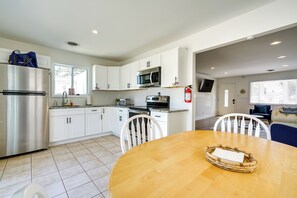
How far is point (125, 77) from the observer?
166 inches

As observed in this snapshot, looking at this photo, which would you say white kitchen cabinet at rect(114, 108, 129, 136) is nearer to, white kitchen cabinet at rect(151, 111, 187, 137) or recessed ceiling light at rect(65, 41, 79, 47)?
white kitchen cabinet at rect(151, 111, 187, 137)

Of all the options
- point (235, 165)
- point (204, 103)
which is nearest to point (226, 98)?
point (204, 103)

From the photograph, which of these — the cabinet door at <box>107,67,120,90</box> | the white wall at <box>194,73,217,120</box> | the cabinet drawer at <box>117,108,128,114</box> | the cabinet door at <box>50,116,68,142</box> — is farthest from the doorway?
the cabinet door at <box>50,116,68,142</box>

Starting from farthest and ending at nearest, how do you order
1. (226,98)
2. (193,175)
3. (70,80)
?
(226,98), (70,80), (193,175)

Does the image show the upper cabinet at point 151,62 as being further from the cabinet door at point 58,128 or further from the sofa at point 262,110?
the sofa at point 262,110

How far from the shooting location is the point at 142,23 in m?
2.41

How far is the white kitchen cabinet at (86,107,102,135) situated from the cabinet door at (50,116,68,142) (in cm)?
53

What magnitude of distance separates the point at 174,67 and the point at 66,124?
2906 mm

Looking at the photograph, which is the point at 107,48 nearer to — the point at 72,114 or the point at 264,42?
the point at 72,114

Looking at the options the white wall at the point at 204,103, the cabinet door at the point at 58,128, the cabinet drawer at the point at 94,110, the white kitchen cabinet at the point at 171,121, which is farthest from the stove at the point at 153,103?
the white wall at the point at 204,103

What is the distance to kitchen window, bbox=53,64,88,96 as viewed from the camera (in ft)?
12.4

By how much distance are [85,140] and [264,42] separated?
5009 mm

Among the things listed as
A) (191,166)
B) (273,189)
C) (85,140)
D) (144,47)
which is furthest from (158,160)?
(85,140)

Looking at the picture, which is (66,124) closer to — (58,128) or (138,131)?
(58,128)
